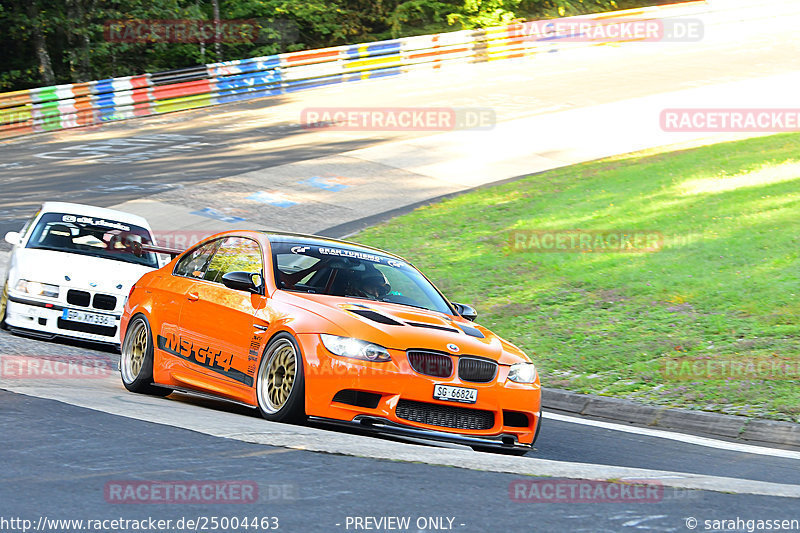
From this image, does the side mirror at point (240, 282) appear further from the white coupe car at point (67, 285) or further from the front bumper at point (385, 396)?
the white coupe car at point (67, 285)

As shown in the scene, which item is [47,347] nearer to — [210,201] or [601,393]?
[601,393]

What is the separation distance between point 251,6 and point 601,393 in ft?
118

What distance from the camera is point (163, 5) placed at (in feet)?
123

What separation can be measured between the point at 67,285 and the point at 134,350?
285 cm

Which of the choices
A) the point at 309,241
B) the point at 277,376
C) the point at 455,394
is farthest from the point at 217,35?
the point at 455,394

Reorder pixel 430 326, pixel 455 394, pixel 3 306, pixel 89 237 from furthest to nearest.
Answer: pixel 89 237 → pixel 3 306 → pixel 430 326 → pixel 455 394

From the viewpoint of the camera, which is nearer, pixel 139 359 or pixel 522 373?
pixel 522 373

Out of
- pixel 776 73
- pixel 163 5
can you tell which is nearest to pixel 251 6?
pixel 163 5

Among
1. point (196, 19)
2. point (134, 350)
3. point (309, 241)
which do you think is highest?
point (196, 19)

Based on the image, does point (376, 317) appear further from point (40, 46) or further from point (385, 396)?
point (40, 46)

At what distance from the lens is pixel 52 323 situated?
11773mm

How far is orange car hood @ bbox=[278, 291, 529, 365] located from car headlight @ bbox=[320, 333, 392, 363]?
46mm

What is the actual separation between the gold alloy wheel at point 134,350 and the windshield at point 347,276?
1.76 m

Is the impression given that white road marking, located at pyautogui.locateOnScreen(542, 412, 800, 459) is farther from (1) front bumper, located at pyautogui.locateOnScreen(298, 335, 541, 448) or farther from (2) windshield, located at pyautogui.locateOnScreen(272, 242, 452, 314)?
(1) front bumper, located at pyautogui.locateOnScreen(298, 335, 541, 448)
